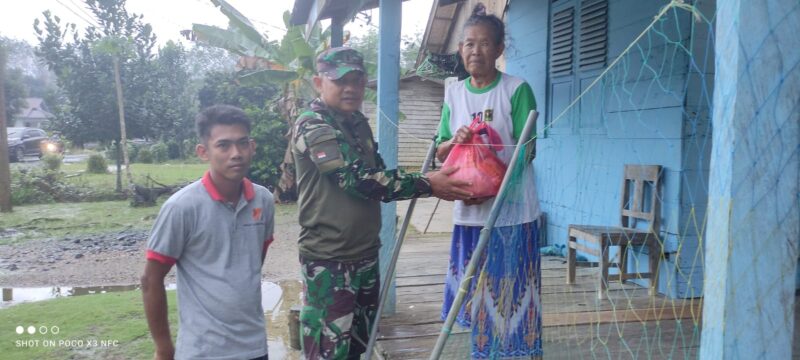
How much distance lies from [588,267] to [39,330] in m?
4.75

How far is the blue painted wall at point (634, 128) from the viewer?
12.9 feet

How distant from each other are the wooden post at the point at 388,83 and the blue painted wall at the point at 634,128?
1669 mm

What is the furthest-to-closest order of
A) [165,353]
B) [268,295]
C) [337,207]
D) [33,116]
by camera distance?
[33,116]
[268,295]
[337,207]
[165,353]

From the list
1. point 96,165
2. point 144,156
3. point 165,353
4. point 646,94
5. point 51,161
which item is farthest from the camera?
point 144,156

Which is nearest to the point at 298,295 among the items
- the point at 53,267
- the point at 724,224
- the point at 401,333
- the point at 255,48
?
the point at 401,333

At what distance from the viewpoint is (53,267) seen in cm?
715

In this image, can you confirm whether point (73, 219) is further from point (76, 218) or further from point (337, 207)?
point (337, 207)

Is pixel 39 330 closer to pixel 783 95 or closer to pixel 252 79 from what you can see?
pixel 783 95

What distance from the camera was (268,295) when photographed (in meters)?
5.95

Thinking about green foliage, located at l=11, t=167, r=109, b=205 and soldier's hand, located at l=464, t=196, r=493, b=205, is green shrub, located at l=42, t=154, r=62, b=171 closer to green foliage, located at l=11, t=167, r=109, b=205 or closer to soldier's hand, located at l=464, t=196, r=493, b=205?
green foliage, located at l=11, t=167, r=109, b=205

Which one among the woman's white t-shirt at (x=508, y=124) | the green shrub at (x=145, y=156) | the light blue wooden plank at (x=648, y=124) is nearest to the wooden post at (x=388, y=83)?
the woman's white t-shirt at (x=508, y=124)

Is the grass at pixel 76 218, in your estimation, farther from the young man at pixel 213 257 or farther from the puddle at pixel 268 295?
the young man at pixel 213 257

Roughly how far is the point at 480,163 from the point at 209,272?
3.71 ft

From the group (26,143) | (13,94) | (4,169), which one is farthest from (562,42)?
(13,94)
